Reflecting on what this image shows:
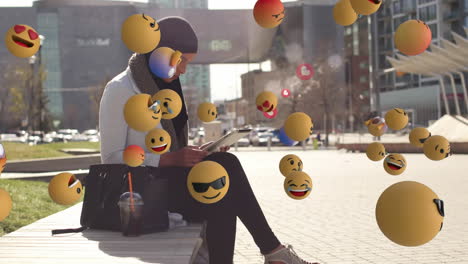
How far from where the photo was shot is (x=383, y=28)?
8681 centimetres

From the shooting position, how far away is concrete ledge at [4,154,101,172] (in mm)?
14414

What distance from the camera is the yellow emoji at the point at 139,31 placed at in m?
2.49

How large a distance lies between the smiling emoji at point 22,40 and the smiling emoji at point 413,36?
5.16ft

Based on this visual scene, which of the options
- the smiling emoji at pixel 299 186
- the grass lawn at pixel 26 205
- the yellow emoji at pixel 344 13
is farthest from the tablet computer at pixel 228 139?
the grass lawn at pixel 26 205

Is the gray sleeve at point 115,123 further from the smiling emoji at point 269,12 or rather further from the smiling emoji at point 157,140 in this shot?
the smiling emoji at point 269,12

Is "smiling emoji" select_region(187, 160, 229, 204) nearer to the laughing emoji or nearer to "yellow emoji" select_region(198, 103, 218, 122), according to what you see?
"yellow emoji" select_region(198, 103, 218, 122)

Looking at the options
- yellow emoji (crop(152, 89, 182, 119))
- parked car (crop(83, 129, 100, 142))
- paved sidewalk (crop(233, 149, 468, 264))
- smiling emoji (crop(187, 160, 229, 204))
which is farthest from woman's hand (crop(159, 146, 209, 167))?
parked car (crop(83, 129, 100, 142))

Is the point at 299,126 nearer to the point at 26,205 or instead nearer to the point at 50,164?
the point at 26,205

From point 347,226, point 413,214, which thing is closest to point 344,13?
point 413,214

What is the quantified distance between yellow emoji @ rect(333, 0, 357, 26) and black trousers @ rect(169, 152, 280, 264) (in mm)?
996

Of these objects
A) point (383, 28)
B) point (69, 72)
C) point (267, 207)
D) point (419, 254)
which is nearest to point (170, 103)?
point (419, 254)

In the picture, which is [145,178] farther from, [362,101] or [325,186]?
[362,101]

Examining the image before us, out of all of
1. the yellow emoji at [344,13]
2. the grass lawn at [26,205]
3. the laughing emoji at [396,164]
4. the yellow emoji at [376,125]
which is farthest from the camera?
the grass lawn at [26,205]

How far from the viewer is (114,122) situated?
3.68m
